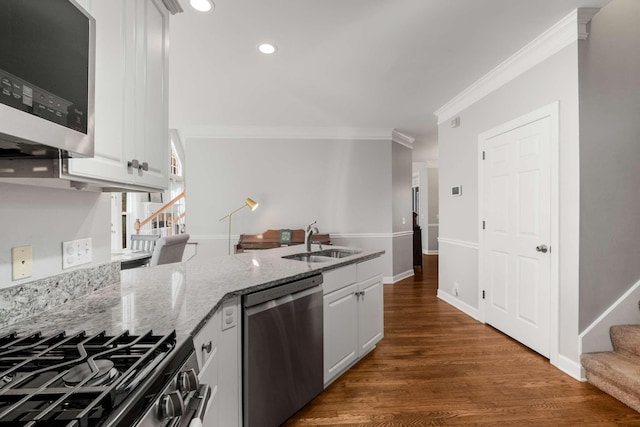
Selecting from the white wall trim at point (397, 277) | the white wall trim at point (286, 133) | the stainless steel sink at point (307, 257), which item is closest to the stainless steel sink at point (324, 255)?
the stainless steel sink at point (307, 257)

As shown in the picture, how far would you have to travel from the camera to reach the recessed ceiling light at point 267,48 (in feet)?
8.94

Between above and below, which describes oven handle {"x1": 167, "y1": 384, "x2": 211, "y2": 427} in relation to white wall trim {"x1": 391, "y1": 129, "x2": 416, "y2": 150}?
below

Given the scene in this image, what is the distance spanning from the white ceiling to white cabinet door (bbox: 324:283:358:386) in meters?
2.02

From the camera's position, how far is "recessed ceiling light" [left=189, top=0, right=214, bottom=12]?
213 centimetres

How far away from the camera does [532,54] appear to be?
9.00ft

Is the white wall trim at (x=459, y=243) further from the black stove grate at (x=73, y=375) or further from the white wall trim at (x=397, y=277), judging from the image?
the black stove grate at (x=73, y=375)

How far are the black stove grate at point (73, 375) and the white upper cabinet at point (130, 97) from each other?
20.4 inches

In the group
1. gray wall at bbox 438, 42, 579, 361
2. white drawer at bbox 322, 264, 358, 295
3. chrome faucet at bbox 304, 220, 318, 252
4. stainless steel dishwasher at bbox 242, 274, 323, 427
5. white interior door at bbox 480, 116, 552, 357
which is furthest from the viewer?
chrome faucet at bbox 304, 220, 318, 252

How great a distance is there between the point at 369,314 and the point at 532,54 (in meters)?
2.64

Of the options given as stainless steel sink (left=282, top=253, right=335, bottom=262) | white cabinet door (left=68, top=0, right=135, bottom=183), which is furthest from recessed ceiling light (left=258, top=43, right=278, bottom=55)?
stainless steel sink (left=282, top=253, right=335, bottom=262)

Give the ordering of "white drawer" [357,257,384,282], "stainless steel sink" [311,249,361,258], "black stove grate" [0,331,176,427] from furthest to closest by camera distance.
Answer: "stainless steel sink" [311,249,361,258] < "white drawer" [357,257,384,282] < "black stove grate" [0,331,176,427]

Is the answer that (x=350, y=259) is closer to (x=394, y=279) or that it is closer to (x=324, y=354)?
(x=324, y=354)

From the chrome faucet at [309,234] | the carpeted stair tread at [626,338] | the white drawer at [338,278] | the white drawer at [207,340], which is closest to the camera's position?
the white drawer at [207,340]

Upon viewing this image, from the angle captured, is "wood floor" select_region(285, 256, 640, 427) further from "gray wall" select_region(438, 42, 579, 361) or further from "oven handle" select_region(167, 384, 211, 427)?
"oven handle" select_region(167, 384, 211, 427)
